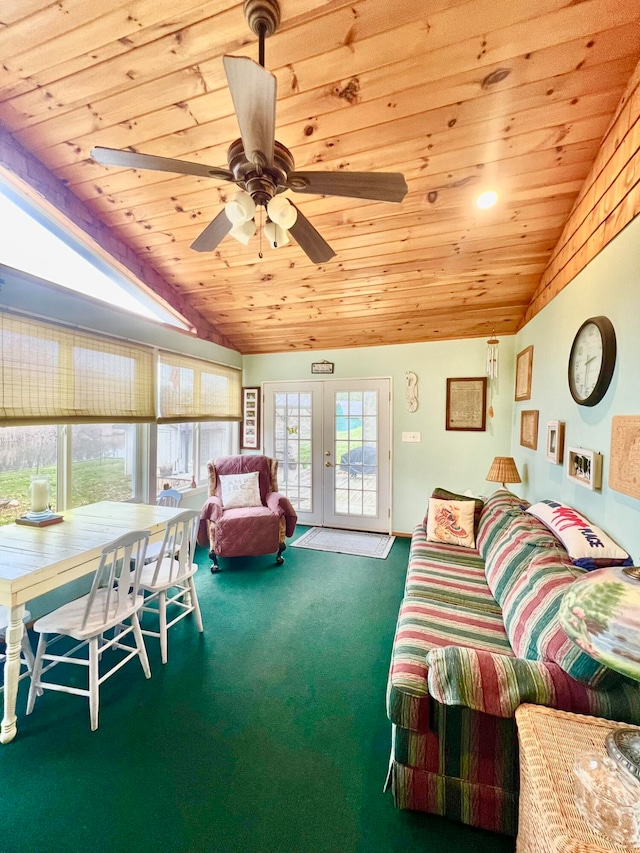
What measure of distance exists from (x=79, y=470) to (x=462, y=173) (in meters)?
3.55

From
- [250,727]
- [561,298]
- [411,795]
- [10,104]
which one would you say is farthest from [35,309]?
[561,298]

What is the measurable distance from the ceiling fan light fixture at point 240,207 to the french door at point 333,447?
10.4 feet

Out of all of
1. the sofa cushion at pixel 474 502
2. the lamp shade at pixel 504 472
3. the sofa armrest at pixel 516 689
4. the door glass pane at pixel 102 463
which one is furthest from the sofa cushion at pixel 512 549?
the door glass pane at pixel 102 463

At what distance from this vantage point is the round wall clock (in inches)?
70.1

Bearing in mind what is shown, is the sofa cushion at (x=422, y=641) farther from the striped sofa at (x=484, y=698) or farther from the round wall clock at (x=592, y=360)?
the round wall clock at (x=592, y=360)

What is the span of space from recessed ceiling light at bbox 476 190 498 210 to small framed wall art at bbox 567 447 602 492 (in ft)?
5.55

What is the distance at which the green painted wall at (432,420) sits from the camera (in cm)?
402

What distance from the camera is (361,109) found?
6.23ft

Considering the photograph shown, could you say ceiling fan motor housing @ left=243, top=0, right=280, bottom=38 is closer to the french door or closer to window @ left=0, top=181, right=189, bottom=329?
window @ left=0, top=181, right=189, bottom=329

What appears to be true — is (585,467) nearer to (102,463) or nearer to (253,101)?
(253,101)

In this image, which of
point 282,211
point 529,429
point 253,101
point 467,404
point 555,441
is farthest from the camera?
point 467,404

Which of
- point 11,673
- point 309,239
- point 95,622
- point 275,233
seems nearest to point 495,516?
point 309,239

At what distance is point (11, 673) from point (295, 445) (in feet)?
11.6

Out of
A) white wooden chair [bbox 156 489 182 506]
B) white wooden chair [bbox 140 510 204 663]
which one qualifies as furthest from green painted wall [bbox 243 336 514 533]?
white wooden chair [bbox 140 510 204 663]
